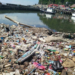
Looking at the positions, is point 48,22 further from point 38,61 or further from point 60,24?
point 38,61

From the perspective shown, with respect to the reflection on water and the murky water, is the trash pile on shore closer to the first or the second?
the reflection on water

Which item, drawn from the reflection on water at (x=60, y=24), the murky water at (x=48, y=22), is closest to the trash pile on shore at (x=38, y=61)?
the reflection on water at (x=60, y=24)

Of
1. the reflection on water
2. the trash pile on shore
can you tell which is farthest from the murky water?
the trash pile on shore

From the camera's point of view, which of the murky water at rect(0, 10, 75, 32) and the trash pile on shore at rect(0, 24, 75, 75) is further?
the murky water at rect(0, 10, 75, 32)

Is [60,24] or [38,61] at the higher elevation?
[60,24]

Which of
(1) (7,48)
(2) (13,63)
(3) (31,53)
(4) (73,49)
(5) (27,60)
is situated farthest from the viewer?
(4) (73,49)

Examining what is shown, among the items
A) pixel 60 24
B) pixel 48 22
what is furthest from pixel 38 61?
pixel 48 22

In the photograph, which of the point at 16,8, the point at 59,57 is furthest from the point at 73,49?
the point at 16,8

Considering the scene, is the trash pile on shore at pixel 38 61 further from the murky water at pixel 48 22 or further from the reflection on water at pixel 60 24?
the murky water at pixel 48 22

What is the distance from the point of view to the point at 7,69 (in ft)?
14.7

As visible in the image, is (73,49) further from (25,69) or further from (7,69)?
(7,69)

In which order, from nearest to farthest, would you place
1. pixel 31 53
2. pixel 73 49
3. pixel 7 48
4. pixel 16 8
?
1. pixel 31 53
2. pixel 7 48
3. pixel 73 49
4. pixel 16 8

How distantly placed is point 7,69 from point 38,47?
95.7 inches

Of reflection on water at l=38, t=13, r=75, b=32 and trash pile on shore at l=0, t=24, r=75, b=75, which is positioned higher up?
reflection on water at l=38, t=13, r=75, b=32
